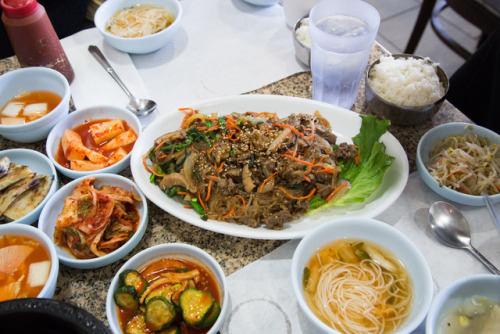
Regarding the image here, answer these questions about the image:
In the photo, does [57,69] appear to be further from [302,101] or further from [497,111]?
[497,111]

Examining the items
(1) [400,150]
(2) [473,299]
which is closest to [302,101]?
(1) [400,150]

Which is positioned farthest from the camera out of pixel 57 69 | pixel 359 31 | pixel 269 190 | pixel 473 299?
pixel 57 69

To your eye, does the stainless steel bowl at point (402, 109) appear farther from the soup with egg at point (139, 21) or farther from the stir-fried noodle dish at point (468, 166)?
the soup with egg at point (139, 21)

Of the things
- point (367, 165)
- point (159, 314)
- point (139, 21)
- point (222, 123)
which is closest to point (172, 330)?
point (159, 314)

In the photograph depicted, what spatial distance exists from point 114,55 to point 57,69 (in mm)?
440

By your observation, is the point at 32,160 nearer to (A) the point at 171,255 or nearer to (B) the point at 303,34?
(A) the point at 171,255

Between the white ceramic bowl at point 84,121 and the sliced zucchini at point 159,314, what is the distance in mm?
883

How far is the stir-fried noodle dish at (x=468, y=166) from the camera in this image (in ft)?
6.27

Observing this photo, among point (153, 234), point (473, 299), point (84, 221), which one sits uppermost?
point (473, 299)

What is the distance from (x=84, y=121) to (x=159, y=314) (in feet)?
4.68

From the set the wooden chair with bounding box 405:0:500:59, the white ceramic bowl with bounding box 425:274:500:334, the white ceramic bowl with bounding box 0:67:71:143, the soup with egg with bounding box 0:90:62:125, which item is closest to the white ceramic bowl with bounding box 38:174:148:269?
the white ceramic bowl with bounding box 0:67:71:143

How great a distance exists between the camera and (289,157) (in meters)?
1.93

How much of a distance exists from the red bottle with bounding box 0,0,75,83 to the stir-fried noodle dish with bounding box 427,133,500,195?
2.39 m

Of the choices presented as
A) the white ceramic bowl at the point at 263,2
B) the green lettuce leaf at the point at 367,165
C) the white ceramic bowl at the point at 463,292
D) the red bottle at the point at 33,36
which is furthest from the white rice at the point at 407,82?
the red bottle at the point at 33,36
